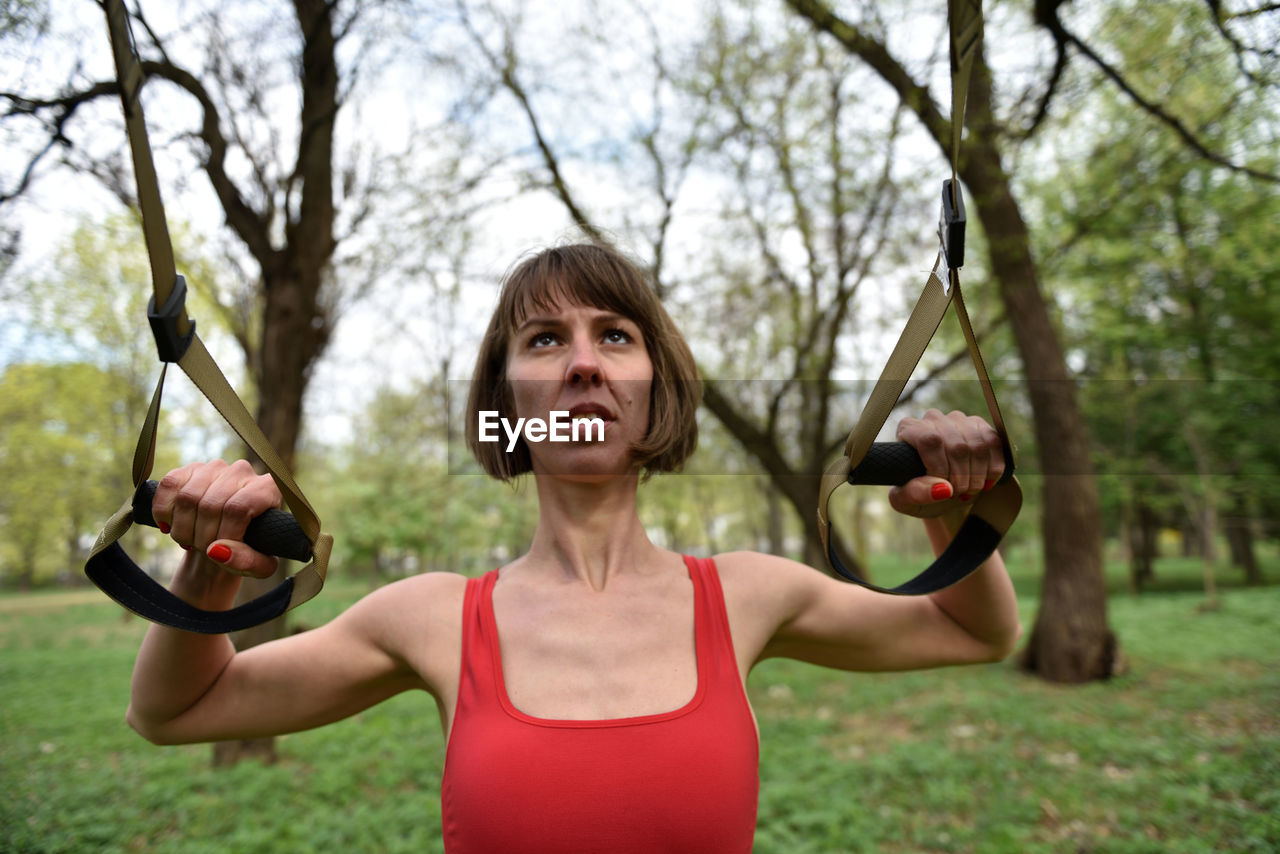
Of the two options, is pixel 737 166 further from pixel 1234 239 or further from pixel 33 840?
pixel 33 840

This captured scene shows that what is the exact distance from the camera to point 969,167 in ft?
26.4

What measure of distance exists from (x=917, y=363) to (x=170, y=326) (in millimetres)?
1294

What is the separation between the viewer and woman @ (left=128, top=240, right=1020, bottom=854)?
4.21 ft

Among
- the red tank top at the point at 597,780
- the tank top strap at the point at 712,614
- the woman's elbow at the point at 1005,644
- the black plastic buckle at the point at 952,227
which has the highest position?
the black plastic buckle at the point at 952,227

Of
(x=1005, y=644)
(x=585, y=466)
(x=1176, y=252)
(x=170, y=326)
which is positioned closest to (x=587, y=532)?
(x=585, y=466)

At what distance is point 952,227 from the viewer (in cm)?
127

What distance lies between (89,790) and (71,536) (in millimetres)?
13891

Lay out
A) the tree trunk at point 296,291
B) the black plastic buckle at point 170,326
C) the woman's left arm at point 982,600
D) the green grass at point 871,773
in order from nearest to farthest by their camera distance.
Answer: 1. the black plastic buckle at point 170,326
2. the woman's left arm at point 982,600
3. the green grass at point 871,773
4. the tree trunk at point 296,291

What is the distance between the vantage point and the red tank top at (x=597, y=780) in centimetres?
128

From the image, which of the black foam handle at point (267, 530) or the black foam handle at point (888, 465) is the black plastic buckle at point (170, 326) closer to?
the black foam handle at point (267, 530)

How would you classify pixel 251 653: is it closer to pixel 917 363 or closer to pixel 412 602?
pixel 412 602

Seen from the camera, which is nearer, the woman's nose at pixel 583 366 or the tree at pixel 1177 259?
the woman's nose at pixel 583 366

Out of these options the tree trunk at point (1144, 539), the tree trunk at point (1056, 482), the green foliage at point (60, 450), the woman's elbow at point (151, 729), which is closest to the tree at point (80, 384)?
the green foliage at point (60, 450)

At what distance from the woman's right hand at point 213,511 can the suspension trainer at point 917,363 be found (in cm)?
103
